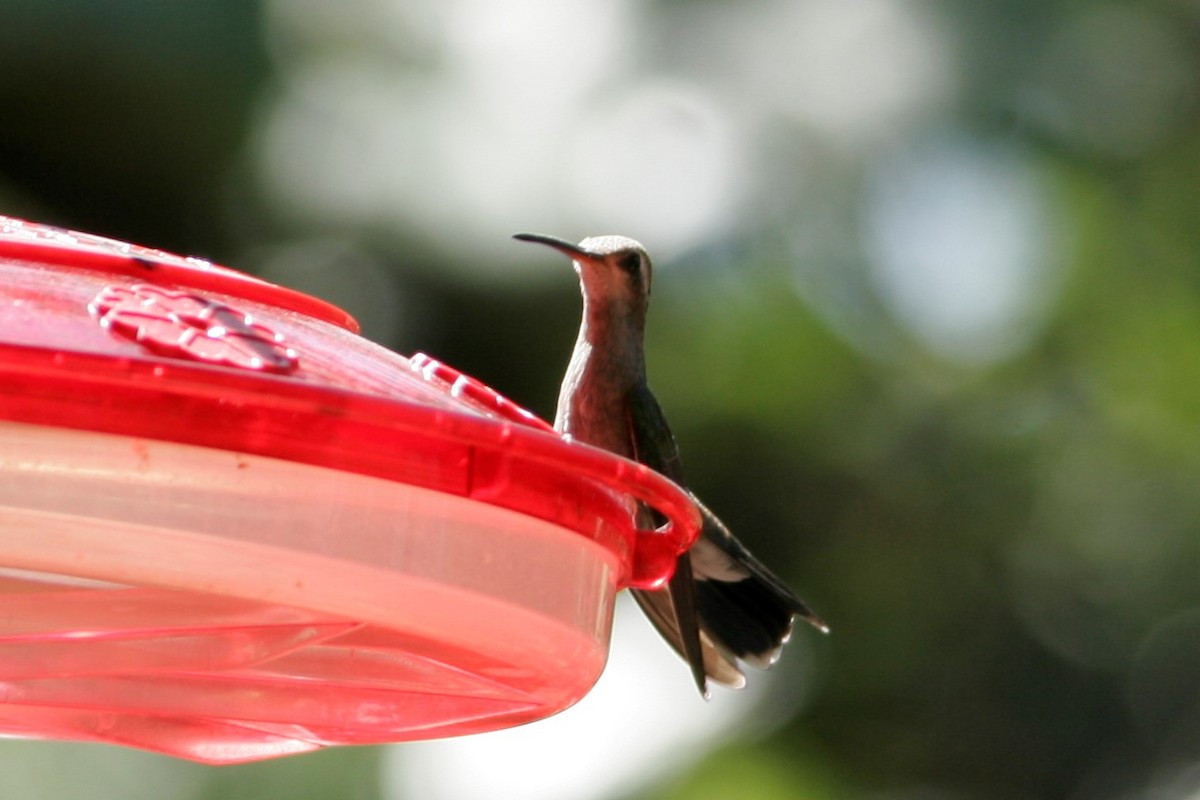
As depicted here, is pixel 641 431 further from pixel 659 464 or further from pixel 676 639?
pixel 676 639

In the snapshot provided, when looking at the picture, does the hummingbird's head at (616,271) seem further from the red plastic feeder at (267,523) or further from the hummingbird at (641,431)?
the red plastic feeder at (267,523)

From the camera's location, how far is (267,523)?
1.87 meters

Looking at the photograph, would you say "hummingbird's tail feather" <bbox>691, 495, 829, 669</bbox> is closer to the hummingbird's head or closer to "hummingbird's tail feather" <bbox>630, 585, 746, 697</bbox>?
"hummingbird's tail feather" <bbox>630, 585, 746, 697</bbox>

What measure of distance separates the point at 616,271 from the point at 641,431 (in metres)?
0.56

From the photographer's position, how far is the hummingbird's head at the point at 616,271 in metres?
4.95

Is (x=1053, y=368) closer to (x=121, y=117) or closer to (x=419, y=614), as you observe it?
(x=121, y=117)

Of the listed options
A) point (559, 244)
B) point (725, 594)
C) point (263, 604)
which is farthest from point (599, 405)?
point (263, 604)

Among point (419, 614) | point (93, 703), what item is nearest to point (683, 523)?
point (419, 614)

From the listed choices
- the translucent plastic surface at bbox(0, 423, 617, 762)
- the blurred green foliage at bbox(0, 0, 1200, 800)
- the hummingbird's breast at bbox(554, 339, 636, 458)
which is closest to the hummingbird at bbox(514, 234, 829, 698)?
the hummingbird's breast at bbox(554, 339, 636, 458)

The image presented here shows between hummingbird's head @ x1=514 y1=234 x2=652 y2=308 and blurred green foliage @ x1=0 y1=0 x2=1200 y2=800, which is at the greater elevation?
hummingbird's head @ x1=514 y1=234 x2=652 y2=308

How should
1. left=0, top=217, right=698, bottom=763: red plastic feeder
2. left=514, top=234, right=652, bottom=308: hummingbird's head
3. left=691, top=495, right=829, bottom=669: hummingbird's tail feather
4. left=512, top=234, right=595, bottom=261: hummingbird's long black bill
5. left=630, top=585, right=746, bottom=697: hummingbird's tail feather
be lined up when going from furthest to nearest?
left=514, top=234, right=652, bottom=308: hummingbird's head, left=691, top=495, right=829, bottom=669: hummingbird's tail feather, left=630, top=585, right=746, bottom=697: hummingbird's tail feather, left=512, top=234, right=595, bottom=261: hummingbird's long black bill, left=0, top=217, right=698, bottom=763: red plastic feeder

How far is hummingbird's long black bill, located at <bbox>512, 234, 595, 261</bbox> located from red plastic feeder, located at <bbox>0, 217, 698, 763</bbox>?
3.69ft

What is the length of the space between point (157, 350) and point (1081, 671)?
7.75m

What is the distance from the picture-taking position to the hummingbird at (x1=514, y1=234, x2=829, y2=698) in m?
4.73
